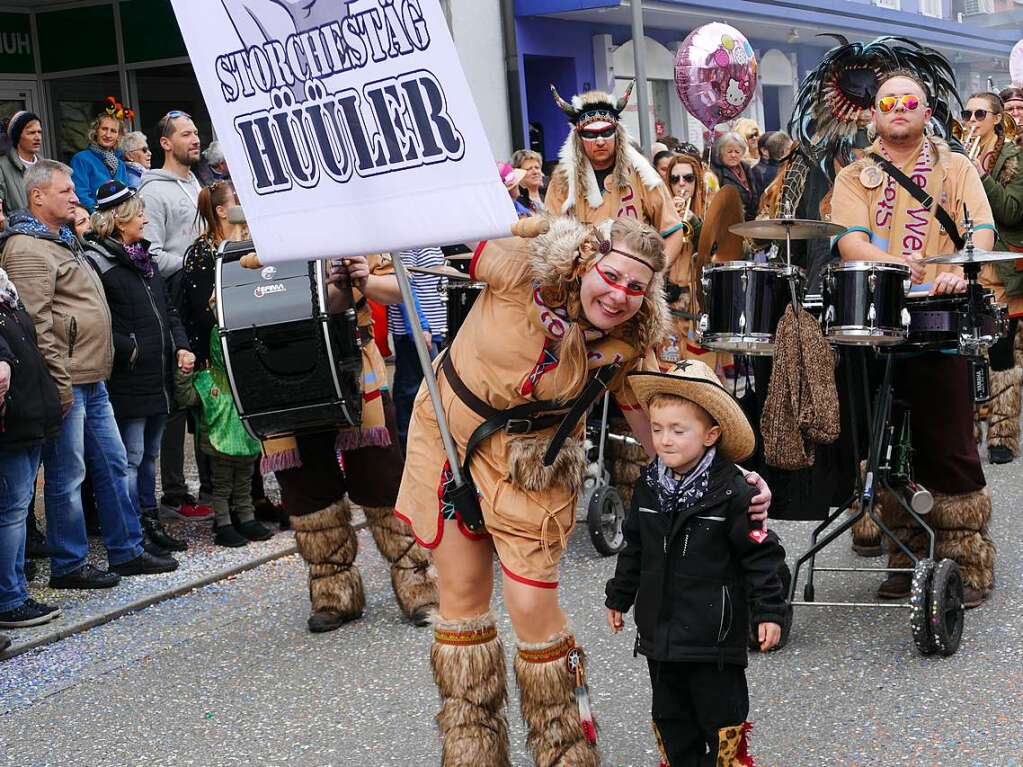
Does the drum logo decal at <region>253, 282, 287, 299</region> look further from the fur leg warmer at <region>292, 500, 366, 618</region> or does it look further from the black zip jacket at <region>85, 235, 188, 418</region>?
the black zip jacket at <region>85, 235, 188, 418</region>


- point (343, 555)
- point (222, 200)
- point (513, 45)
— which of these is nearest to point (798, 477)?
point (343, 555)

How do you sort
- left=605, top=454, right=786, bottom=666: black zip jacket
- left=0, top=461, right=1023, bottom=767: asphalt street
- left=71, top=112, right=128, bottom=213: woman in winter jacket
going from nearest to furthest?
left=605, top=454, right=786, bottom=666: black zip jacket, left=0, top=461, right=1023, bottom=767: asphalt street, left=71, top=112, right=128, bottom=213: woman in winter jacket

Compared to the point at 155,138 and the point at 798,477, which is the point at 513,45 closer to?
the point at 155,138

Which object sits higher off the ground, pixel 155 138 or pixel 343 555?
pixel 155 138

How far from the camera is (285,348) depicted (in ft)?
17.6

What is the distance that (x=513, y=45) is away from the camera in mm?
16484

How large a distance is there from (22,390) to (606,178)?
10.2 ft

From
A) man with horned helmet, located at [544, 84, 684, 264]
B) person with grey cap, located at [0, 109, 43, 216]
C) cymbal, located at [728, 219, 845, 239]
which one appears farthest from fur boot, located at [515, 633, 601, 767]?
person with grey cap, located at [0, 109, 43, 216]

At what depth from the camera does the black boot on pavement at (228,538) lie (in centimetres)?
729

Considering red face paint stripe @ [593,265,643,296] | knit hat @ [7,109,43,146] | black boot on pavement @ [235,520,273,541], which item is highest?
knit hat @ [7,109,43,146]

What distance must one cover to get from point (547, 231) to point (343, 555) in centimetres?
263

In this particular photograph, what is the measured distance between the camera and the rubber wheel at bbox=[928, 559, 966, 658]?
4848 mm

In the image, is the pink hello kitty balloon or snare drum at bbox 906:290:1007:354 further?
the pink hello kitty balloon

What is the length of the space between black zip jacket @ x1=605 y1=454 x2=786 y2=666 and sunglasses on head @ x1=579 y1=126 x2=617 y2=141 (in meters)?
3.74
